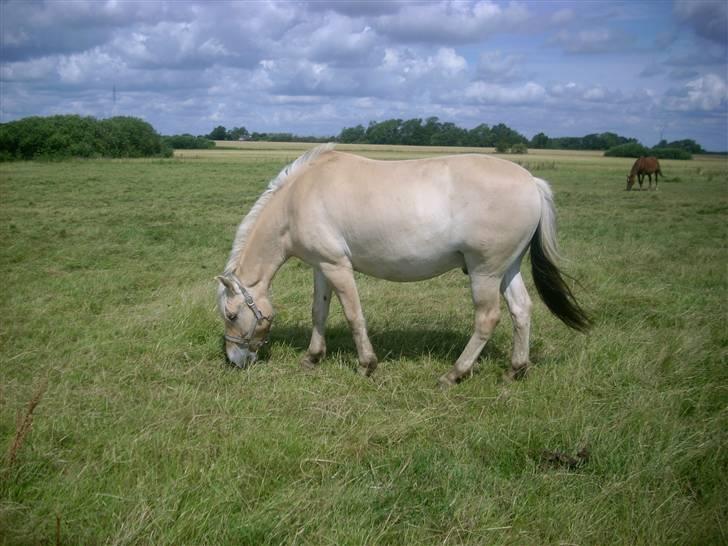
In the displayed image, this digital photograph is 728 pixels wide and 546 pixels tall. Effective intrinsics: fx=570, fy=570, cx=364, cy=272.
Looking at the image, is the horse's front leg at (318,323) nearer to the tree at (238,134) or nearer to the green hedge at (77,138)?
the green hedge at (77,138)

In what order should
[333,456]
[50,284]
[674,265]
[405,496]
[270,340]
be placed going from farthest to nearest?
[674,265]
[50,284]
[270,340]
[333,456]
[405,496]

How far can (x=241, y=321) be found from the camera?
531cm

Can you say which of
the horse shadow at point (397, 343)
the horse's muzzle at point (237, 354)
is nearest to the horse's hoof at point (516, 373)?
the horse shadow at point (397, 343)

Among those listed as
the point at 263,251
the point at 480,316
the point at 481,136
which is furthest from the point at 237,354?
the point at 481,136

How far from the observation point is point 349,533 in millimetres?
2879

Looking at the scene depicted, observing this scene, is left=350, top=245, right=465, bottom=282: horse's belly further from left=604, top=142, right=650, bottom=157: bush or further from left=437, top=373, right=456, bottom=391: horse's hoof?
left=604, top=142, right=650, bottom=157: bush

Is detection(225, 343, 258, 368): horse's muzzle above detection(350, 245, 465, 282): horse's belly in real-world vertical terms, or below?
below

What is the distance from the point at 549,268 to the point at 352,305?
184 cm

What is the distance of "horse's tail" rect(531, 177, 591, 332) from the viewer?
5.05 meters

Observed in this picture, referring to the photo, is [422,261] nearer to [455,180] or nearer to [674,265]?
[455,180]

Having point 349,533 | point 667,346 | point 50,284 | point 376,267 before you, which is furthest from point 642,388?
point 50,284

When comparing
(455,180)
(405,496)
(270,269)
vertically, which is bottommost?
(405,496)

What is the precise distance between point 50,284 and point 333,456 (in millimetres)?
6019

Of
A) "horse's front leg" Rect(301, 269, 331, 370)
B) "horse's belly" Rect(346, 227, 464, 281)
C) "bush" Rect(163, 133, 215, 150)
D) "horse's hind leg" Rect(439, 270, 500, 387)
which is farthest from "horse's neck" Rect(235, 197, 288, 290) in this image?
"bush" Rect(163, 133, 215, 150)
